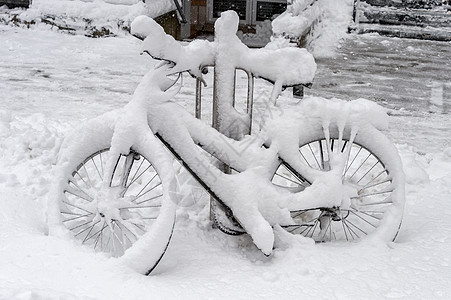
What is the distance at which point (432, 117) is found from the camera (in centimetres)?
769

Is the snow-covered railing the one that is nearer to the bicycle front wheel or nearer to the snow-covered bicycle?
the snow-covered bicycle

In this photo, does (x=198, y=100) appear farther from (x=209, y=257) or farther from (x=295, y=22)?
(x=295, y=22)

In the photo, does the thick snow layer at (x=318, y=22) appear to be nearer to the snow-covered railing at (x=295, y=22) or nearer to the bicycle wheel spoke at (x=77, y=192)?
the snow-covered railing at (x=295, y=22)

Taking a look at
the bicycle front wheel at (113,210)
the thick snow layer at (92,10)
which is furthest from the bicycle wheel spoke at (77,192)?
the thick snow layer at (92,10)

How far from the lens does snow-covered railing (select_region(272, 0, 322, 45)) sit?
10.6 m

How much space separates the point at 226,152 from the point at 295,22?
7241mm

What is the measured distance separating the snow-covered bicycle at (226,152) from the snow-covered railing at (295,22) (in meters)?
6.63

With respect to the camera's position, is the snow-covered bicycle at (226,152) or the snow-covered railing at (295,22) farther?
the snow-covered railing at (295,22)

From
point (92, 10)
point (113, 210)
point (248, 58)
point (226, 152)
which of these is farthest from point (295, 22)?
point (113, 210)

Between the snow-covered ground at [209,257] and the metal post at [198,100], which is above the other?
the metal post at [198,100]

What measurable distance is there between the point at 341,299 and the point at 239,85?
5794 millimetres

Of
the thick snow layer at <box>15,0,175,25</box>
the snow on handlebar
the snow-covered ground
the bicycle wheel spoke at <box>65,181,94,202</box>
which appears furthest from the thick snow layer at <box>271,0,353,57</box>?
the bicycle wheel spoke at <box>65,181,94,202</box>

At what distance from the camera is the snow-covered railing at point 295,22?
10625mm

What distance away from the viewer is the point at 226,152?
4.01 m
